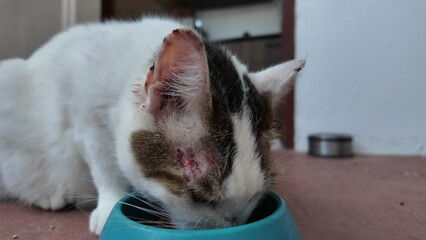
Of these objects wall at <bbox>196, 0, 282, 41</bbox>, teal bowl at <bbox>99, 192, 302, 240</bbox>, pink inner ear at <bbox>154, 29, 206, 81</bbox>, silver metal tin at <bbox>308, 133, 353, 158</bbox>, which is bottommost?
silver metal tin at <bbox>308, 133, 353, 158</bbox>

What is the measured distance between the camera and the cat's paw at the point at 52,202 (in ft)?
3.91

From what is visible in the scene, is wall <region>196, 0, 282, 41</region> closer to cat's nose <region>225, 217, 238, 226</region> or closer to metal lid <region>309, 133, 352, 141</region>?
metal lid <region>309, 133, 352, 141</region>

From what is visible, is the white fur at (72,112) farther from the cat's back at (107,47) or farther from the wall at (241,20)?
the wall at (241,20)

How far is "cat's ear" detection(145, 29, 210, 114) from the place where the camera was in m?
0.63

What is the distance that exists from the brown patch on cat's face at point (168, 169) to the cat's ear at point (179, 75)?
0.21 feet

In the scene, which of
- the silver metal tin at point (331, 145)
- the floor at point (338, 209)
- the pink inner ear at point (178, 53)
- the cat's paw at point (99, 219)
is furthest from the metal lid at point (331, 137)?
the pink inner ear at point (178, 53)

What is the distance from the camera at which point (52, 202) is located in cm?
119

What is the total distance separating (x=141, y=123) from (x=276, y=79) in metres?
0.32

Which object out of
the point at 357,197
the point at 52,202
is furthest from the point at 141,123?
the point at 357,197

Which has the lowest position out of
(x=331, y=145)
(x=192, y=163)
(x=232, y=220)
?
(x=331, y=145)

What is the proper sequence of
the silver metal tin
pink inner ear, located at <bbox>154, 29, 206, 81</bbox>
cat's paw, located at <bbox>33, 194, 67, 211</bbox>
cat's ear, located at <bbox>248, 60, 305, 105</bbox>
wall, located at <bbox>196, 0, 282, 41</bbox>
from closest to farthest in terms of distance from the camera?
pink inner ear, located at <bbox>154, 29, 206, 81</bbox>
cat's ear, located at <bbox>248, 60, 305, 105</bbox>
cat's paw, located at <bbox>33, 194, 67, 211</bbox>
the silver metal tin
wall, located at <bbox>196, 0, 282, 41</bbox>

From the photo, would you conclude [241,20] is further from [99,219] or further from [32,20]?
[99,219]

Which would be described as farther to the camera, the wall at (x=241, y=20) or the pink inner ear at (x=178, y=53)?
the wall at (x=241, y=20)

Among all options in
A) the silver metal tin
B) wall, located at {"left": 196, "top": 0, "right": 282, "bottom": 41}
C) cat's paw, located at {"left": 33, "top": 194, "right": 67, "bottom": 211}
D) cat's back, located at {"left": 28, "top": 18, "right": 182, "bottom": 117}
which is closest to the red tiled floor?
the silver metal tin
